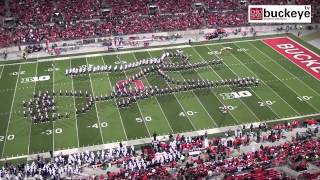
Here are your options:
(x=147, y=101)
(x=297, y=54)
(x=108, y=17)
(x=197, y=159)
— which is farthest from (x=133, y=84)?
(x=108, y=17)

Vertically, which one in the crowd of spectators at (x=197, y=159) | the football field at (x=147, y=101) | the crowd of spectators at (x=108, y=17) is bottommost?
the crowd of spectators at (x=197, y=159)

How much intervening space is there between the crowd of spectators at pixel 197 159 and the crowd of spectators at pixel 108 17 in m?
18.7

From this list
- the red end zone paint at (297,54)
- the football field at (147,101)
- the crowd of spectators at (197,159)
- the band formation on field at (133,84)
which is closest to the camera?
the crowd of spectators at (197,159)

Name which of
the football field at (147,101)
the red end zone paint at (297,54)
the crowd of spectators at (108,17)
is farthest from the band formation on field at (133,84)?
the crowd of spectators at (108,17)

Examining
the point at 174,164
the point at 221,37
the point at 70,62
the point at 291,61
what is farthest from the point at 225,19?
the point at 174,164

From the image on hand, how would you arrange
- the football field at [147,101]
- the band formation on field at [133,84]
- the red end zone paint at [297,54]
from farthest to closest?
the red end zone paint at [297,54], the band formation on field at [133,84], the football field at [147,101]

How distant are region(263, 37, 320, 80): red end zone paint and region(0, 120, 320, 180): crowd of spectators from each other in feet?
31.4

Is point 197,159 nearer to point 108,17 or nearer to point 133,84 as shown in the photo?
point 133,84

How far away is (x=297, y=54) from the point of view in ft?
120

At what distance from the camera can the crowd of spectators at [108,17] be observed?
4134 centimetres

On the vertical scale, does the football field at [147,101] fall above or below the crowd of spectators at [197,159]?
above

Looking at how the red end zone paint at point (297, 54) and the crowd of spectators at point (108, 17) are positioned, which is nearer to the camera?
the red end zone paint at point (297, 54)

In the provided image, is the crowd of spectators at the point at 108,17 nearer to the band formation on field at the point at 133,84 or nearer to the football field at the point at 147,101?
the football field at the point at 147,101

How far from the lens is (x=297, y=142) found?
23.9 m
